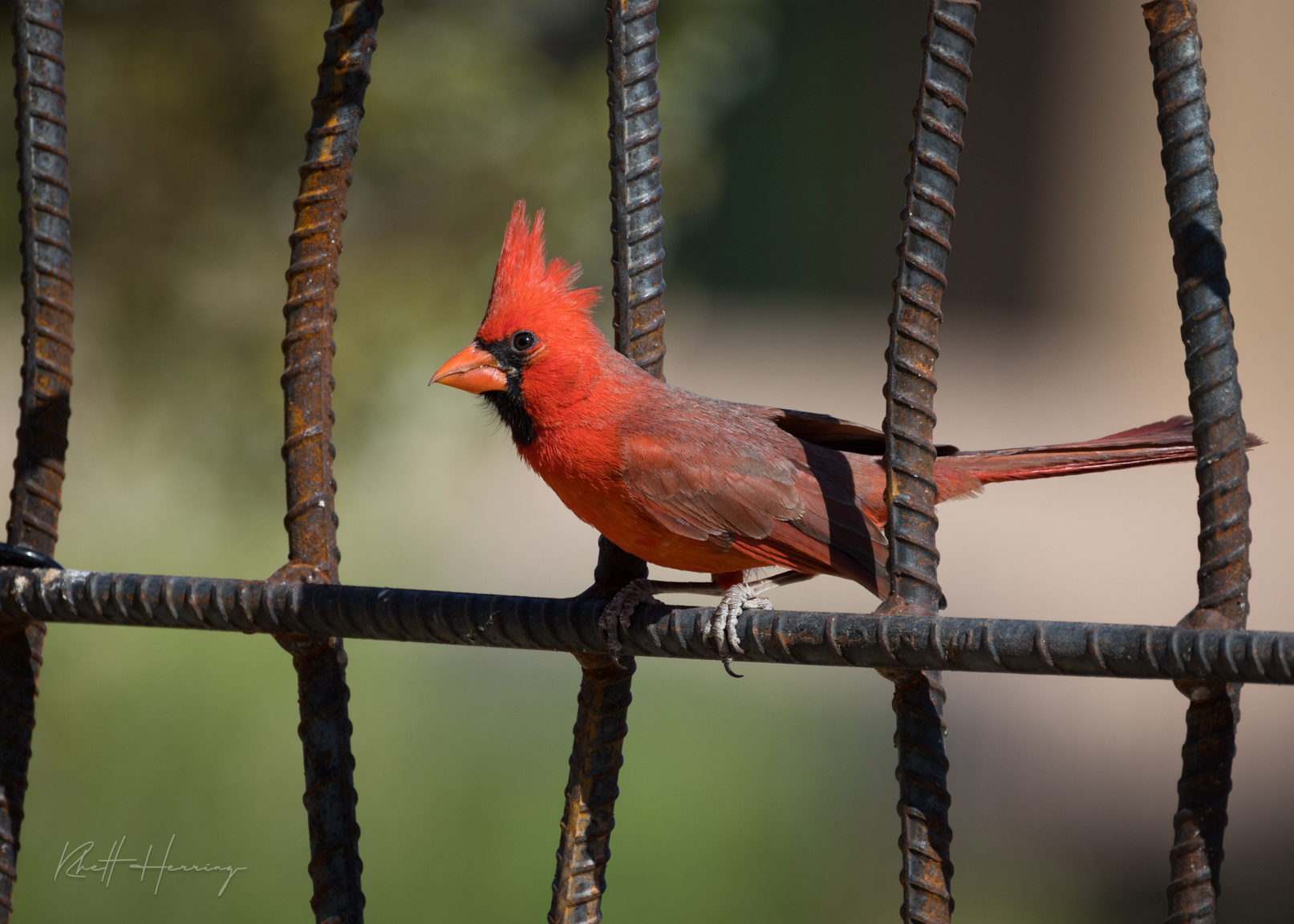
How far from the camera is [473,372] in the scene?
1.98 m

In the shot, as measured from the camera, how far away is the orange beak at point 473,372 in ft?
6.36

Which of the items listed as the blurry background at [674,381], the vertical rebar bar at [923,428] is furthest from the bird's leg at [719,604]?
the blurry background at [674,381]

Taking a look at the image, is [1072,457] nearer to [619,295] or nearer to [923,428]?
[923,428]

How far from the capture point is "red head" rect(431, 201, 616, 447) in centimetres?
198

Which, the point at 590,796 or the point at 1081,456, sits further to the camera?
the point at 1081,456

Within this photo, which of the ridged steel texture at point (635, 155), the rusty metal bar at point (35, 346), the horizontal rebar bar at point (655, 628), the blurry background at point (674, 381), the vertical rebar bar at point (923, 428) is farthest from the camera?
the blurry background at point (674, 381)

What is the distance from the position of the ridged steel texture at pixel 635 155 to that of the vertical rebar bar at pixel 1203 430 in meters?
0.57

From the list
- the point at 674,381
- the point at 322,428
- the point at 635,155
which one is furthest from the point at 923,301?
the point at 674,381

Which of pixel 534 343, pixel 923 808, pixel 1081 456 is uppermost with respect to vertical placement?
pixel 534 343

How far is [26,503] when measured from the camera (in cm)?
186

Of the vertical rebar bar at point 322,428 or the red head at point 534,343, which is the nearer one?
the vertical rebar bar at point 322,428

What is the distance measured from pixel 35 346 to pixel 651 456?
918mm

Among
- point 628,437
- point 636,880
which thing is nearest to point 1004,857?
point 636,880

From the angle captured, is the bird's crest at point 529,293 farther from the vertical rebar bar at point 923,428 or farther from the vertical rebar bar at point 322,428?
the vertical rebar bar at point 923,428
